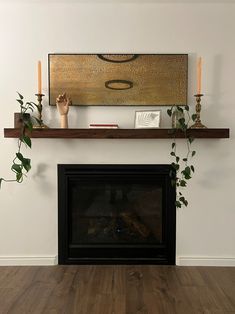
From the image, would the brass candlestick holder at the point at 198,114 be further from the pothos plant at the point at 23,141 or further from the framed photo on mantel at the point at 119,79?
the pothos plant at the point at 23,141

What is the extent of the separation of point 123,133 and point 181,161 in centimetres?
58

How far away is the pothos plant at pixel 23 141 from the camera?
247cm

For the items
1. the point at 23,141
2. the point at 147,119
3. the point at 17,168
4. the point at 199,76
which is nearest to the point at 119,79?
the point at 147,119

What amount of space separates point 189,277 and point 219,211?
0.62 meters

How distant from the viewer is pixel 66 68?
2.64 m

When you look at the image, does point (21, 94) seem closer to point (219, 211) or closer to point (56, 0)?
point (56, 0)

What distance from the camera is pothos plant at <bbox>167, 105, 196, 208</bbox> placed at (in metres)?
2.54

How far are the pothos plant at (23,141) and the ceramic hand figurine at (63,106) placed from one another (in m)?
0.21

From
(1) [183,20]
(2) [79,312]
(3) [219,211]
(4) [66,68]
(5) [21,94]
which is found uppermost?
(1) [183,20]

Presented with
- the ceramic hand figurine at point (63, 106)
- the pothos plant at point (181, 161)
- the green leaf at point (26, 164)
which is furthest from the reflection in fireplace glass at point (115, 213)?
the ceramic hand figurine at point (63, 106)

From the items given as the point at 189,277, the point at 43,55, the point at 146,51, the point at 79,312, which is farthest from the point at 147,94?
the point at 79,312

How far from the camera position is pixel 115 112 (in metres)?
2.67

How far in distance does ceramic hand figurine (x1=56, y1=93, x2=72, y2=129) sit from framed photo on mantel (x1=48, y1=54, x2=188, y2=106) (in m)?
0.10

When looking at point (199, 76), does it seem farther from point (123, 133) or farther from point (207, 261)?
point (207, 261)
